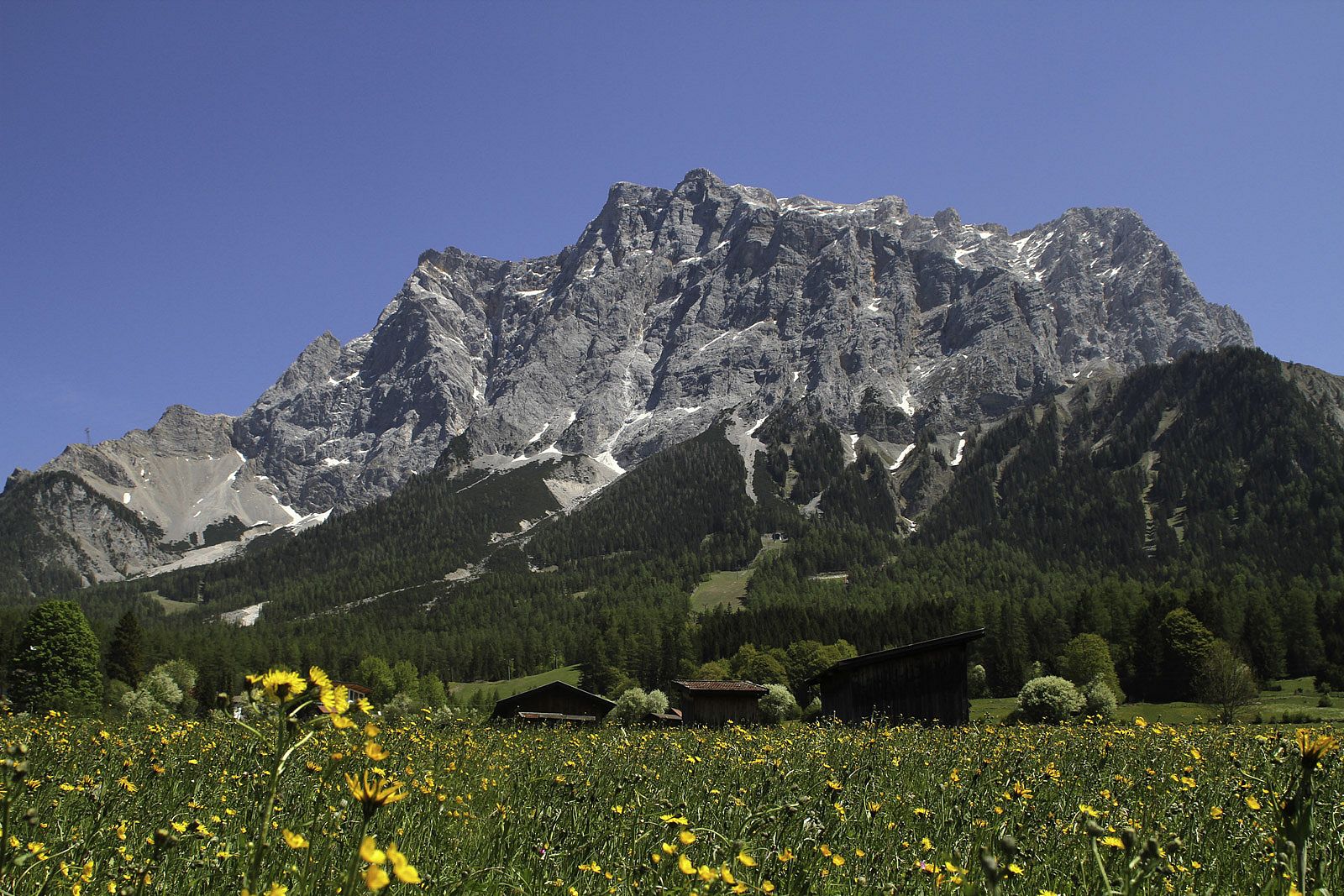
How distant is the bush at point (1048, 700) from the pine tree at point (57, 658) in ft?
208

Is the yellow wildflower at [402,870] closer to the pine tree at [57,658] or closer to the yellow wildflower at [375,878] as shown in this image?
the yellow wildflower at [375,878]

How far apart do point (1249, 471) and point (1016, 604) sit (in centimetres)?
11616

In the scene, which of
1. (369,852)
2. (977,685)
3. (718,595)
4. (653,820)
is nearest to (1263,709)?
(977,685)

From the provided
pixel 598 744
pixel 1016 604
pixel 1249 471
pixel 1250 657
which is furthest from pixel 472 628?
pixel 1249 471

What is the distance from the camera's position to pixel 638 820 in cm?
529

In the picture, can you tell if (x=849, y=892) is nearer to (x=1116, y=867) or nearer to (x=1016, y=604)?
(x=1116, y=867)

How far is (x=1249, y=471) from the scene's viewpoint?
192m

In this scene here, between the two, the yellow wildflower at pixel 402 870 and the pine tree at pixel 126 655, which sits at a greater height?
the yellow wildflower at pixel 402 870

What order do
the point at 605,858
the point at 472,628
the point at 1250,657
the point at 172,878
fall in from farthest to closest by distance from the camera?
the point at 472,628, the point at 1250,657, the point at 605,858, the point at 172,878

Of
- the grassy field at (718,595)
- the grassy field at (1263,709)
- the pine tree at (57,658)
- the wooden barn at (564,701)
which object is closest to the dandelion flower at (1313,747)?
the grassy field at (1263,709)

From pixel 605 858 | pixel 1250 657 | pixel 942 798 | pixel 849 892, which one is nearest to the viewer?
pixel 849 892

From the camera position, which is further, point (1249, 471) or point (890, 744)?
point (1249, 471)

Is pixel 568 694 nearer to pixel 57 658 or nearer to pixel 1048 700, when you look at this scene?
pixel 1048 700

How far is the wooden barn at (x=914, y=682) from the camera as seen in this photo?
111 ft
